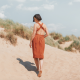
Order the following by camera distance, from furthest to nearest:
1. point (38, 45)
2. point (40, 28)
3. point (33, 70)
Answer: point (33, 70) < point (38, 45) < point (40, 28)

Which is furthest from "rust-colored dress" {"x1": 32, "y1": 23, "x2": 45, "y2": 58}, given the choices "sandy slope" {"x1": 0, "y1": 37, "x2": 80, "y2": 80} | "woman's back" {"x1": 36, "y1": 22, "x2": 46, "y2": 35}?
"sandy slope" {"x1": 0, "y1": 37, "x2": 80, "y2": 80}

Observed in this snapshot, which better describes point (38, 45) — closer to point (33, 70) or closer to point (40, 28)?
point (40, 28)

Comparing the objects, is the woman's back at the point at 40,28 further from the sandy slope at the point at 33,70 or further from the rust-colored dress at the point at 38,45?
the sandy slope at the point at 33,70

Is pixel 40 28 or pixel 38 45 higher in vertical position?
pixel 40 28

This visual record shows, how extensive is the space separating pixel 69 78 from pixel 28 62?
220 cm

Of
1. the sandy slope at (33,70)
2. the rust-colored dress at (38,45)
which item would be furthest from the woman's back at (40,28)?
the sandy slope at (33,70)

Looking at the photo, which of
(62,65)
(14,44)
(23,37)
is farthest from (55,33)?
(62,65)

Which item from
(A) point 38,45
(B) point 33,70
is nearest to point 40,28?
(A) point 38,45

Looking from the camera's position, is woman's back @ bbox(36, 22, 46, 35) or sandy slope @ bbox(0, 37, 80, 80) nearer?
woman's back @ bbox(36, 22, 46, 35)

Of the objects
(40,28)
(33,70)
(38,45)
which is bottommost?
(33,70)

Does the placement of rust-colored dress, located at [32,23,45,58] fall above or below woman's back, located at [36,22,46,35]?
below

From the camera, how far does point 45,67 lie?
5801 millimetres

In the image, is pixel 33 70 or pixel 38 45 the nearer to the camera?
pixel 38 45

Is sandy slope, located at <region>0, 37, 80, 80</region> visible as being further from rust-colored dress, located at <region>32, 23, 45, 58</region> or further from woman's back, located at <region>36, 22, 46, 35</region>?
woman's back, located at <region>36, 22, 46, 35</region>
